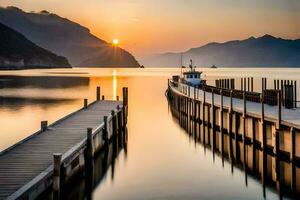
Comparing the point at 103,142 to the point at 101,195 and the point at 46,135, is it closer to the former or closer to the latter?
the point at 46,135

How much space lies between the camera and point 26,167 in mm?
19688

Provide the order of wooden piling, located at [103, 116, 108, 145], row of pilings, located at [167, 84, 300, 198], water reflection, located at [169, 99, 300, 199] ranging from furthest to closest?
1. wooden piling, located at [103, 116, 108, 145]
2. row of pilings, located at [167, 84, 300, 198]
3. water reflection, located at [169, 99, 300, 199]

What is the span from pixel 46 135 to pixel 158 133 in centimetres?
2225

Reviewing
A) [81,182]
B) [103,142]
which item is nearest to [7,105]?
[103,142]

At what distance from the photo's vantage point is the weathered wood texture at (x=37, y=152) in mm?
17781

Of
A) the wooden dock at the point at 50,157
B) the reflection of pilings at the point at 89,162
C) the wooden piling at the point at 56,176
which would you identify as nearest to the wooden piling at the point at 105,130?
the wooden dock at the point at 50,157

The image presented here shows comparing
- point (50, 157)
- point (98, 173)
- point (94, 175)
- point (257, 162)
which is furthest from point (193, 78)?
point (50, 157)

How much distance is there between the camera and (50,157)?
21516 millimetres

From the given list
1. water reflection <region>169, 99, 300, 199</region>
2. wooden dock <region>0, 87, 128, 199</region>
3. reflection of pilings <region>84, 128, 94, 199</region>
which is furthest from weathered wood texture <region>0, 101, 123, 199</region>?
water reflection <region>169, 99, 300, 199</region>

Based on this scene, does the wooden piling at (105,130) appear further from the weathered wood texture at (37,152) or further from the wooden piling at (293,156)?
the wooden piling at (293,156)

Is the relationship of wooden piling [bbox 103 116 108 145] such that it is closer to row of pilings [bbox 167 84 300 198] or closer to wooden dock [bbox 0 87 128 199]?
wooden dock [bbox 0 87 128 199]

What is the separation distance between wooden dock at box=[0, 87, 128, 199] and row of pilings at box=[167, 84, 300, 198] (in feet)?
30.3

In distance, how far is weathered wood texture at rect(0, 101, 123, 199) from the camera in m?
17.8

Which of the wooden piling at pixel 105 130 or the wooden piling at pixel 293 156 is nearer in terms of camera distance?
the wooden piling at pixel 293 156
